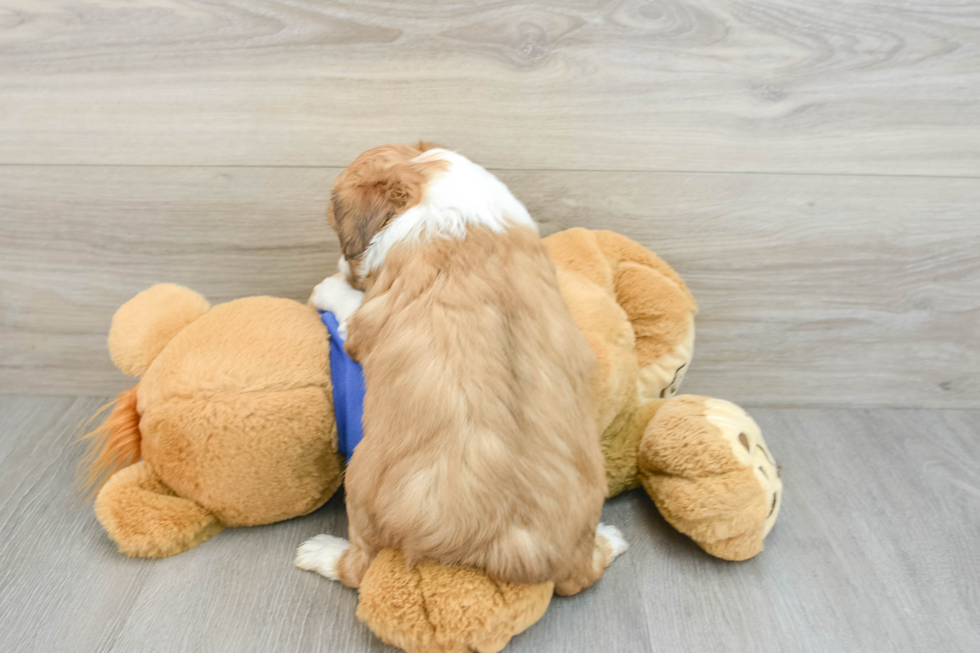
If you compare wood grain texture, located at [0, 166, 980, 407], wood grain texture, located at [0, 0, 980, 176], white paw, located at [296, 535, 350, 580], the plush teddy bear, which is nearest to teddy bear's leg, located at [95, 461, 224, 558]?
the plush teddy bear

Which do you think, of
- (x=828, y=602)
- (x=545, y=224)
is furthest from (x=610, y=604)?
(x=545, y=224)

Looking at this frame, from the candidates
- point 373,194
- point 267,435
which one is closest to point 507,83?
point 373,194

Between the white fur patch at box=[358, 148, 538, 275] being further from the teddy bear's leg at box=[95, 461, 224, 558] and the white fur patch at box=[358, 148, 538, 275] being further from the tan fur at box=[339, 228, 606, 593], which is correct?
the teddy bear's leg at box=[95, 461, 224, 558]

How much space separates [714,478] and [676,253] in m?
0.44

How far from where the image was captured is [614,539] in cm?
101

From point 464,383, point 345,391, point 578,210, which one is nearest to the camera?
point 464,383

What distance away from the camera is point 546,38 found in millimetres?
1058

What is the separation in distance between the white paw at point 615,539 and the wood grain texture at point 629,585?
0.6 inches

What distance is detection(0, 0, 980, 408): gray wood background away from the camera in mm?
1057

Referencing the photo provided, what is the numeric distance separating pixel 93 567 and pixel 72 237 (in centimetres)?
59

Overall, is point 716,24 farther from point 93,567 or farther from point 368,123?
point 93,567

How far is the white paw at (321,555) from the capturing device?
0.96 meters

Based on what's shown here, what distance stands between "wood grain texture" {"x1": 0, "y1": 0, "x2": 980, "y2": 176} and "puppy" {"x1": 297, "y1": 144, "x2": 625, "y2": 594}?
292 millimetres

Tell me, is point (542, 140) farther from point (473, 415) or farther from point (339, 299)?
point (473, 415)
